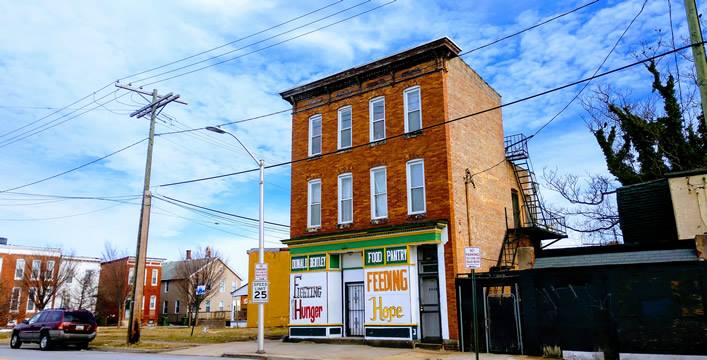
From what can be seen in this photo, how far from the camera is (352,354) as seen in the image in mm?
17031

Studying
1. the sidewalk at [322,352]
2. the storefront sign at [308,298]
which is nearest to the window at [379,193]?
the storefront sign at [308,298]

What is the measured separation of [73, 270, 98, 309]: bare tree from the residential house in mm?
8661

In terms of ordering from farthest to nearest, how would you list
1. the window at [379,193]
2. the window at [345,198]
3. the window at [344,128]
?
the window at [344,128] → the window at [345,198] → the window at [379,193]

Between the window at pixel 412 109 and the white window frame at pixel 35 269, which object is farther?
the white window frame at pixel 35 269

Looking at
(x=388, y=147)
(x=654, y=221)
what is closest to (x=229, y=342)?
(x=388, y=147)

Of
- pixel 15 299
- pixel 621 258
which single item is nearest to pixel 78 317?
pixel 621 258

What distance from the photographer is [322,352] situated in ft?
58.2

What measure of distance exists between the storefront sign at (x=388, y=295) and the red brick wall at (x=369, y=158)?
2.02 m

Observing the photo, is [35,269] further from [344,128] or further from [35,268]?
[344,128]

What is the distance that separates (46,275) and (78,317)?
130ft

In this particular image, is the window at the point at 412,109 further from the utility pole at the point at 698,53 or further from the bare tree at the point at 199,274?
the bare tree at the point at 199,274

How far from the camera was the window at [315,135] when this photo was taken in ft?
78.3

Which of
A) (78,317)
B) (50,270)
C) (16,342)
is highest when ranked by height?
(50,270)

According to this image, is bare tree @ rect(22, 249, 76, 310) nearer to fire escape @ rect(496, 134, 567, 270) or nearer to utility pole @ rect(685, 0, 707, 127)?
fire escape @ rect(496, 134, 567, 270)
